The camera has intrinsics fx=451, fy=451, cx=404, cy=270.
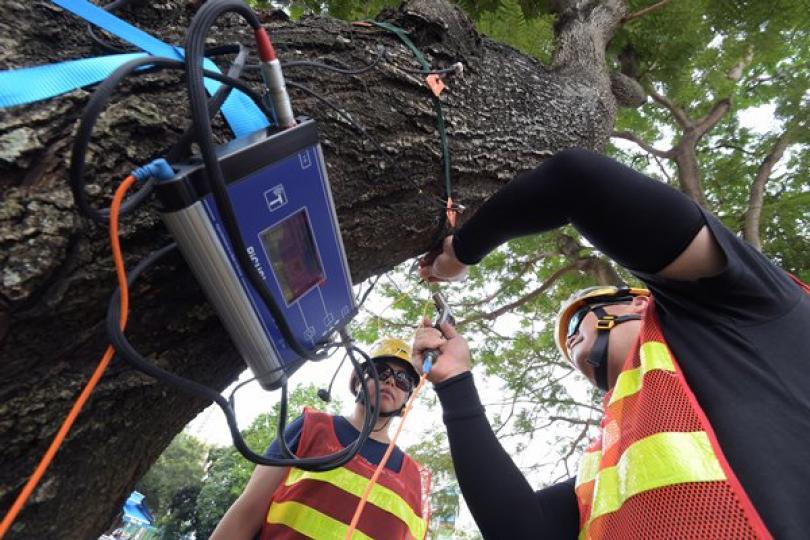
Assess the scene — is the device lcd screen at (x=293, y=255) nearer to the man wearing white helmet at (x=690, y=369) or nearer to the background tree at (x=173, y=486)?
the man wearing white helmet at (x=690, y=369)

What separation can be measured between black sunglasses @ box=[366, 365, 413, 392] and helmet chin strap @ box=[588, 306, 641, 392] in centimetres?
135

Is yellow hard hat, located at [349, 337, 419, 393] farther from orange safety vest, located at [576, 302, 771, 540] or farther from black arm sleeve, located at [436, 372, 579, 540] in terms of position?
orange safety vest, located at [576, 302, 771, 540]

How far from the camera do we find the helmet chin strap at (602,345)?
183cm

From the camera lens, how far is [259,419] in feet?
38.8

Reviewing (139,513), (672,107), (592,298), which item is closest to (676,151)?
(672,107)

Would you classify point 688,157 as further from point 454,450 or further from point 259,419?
point 259,419

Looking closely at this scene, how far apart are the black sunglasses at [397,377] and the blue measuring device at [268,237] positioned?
6.17 ft

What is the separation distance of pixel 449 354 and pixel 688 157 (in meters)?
4.75

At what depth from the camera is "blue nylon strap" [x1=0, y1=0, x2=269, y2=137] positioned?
79 cm

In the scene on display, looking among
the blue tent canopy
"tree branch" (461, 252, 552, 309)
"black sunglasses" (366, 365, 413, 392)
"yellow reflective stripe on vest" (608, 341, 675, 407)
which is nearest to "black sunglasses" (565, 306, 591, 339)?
"yellow reflective stripe on vest" (608, 341, 675, 407)

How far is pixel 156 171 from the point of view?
2.28 feet

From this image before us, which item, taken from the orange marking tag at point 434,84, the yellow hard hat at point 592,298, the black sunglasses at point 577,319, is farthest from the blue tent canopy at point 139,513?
the orange marking tag at point 434,84

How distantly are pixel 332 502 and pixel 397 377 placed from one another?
1.00 meters

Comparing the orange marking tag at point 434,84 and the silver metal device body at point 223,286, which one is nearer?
the silver metal device body at point 223,286
